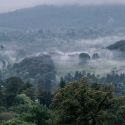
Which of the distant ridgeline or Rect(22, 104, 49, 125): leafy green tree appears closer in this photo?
Rect(22, 104, 49, 125): leafy green tree

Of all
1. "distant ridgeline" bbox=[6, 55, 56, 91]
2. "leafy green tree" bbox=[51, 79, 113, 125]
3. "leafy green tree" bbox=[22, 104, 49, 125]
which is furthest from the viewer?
"distant ridgeline" bbox=[6, 55, 56, 91]

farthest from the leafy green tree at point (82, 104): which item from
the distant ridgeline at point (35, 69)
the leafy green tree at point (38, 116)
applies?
the distant ridgeline at point (35, 69)

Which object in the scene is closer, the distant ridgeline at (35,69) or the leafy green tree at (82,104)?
the leafy green tree at (82,104)

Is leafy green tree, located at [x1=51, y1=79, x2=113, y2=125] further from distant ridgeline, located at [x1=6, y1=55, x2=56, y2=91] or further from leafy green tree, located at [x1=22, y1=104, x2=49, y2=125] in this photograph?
distant ridgeline, located at [x1=6, y1=55, x2=56, y2=91]

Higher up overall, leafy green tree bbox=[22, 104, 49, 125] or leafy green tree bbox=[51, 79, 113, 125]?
leafy green tree bbox=[51, 79, 113, 125]

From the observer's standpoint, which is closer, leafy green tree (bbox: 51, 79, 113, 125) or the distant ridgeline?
leafy green tree (bbox: 51, 79, 113, 125)

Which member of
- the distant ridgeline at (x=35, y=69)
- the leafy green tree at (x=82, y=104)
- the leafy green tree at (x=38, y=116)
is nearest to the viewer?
the leafy green tree at (x=82, y=104)

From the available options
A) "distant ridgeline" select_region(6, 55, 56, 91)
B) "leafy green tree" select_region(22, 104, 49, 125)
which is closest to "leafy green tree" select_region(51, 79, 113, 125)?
"leafy green tree" select_region(22, 104, 49, 125)

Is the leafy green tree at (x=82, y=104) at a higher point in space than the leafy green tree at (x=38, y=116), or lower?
higher

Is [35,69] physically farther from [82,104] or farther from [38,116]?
[82,104]

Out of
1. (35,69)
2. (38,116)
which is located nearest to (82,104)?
(38,116)

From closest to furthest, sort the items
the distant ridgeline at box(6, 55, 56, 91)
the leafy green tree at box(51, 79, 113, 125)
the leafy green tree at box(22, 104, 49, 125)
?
the leafy green tree at box(51, 79, 113, 125), the leafy green tree at box(22, 104, 49, 125), the distant ridgeline at box(6, 55, 56, 91)

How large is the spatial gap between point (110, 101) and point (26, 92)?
32665 mm

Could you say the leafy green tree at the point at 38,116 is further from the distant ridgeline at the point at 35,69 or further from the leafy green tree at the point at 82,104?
the distant ridgeline at the point at 35,69
